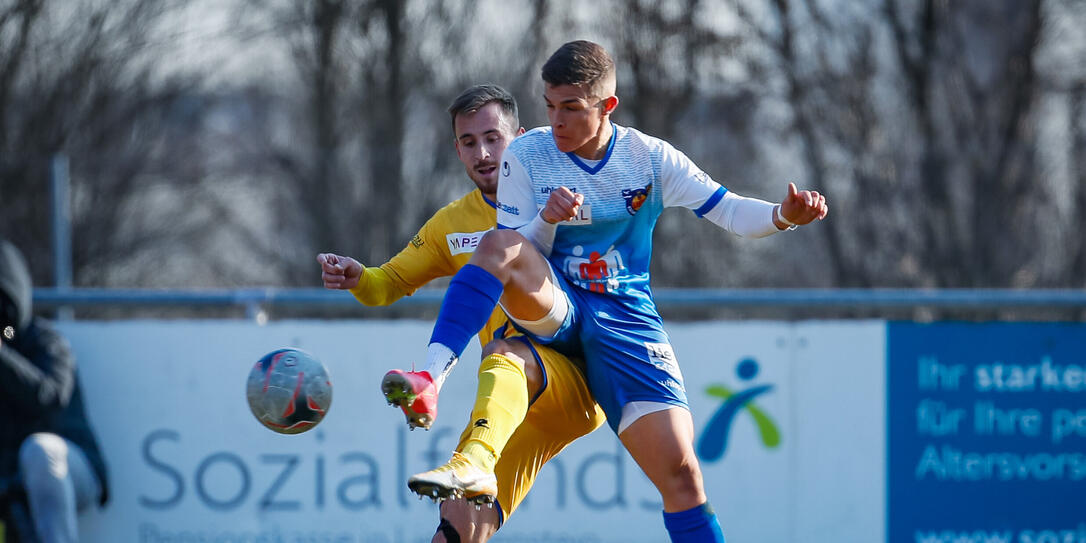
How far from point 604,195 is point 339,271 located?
0.98 metres

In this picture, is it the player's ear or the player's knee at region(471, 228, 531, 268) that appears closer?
the player's knee at region(471, 228, 531, 268)

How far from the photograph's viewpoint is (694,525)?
4.13 metres

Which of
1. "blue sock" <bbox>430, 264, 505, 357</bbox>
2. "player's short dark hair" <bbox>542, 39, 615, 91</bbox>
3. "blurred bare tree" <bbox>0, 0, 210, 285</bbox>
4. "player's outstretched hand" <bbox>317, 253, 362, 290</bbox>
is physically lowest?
"blue sock" <bbox>430, 264, 505, 357</bbox>

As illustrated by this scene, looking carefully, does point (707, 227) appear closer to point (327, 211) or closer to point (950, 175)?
point (950, 175)

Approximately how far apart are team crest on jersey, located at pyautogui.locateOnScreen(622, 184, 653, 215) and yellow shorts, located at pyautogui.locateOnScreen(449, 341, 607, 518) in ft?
1.79

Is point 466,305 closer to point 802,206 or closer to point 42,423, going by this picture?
point 802,206

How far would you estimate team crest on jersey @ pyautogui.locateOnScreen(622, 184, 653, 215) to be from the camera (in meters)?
4.02

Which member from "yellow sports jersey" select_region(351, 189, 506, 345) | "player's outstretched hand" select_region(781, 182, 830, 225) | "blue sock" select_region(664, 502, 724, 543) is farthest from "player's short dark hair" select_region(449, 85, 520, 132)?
"blue sock" select_region(664, 502, 724, 543)

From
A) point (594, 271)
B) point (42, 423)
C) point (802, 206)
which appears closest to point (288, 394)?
point (594, 271)

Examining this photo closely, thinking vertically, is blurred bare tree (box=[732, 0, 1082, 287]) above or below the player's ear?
above

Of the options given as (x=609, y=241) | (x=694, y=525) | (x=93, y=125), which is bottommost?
(x=694, y=525)

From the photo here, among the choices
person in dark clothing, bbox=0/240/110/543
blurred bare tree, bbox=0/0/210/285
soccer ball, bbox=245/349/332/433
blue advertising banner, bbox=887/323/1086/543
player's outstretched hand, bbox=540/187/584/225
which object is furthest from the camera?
blurred bare tree, bbox=0/0/210/285

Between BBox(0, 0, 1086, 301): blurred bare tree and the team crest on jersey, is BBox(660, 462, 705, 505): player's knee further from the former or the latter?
BBox(0, 0, 1086, 301): blurred bare tree

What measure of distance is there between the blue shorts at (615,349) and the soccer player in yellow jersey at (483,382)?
11 centimetres
